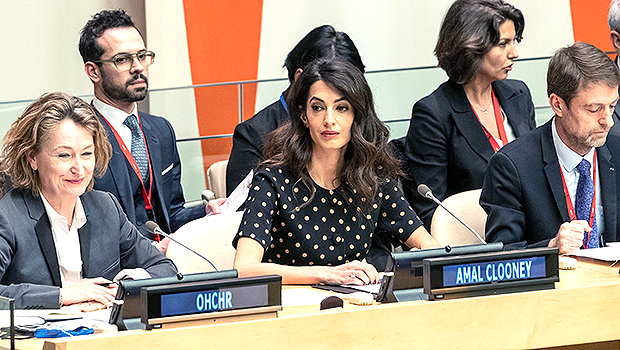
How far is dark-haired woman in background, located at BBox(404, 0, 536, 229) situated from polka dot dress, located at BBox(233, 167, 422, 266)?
2.41ft

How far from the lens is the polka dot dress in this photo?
2.58m

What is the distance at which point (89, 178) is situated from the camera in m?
2.39

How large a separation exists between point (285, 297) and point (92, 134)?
777 millimetres

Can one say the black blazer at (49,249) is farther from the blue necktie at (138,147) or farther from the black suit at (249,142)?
the black suit at (249,142)

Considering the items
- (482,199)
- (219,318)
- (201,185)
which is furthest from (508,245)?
(201,185)

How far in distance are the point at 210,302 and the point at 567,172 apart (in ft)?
4.82

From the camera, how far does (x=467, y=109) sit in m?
3.47

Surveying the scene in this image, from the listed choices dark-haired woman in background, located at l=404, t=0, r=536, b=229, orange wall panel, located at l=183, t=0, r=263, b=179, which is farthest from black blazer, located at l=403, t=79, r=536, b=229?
orange wall panel, located at l=183, t=0, r=263, b=179

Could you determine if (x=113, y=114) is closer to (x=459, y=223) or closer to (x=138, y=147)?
Result: (x=138, y=147)

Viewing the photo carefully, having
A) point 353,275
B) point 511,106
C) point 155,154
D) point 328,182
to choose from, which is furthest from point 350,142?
point 511,106

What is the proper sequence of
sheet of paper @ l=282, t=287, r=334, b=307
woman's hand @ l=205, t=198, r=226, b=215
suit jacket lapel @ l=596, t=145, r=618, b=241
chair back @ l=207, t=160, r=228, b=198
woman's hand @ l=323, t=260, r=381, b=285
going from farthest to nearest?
chair back @ l=207, t=160, r=228, b=198 → woman's hand @ l=205, t=198, r=226, b=215 → suit jacket lapel @ l=596, t=145, r=618, b=241 → woman's hand @ l=323, t=260, r=381, b=285 → sheet of paper @ l=282, t=287, r=334, b=307

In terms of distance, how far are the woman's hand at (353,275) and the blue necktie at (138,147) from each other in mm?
1326

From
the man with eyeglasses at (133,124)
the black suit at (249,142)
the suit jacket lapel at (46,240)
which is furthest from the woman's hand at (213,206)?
the suit jacket lapel at (46,240)

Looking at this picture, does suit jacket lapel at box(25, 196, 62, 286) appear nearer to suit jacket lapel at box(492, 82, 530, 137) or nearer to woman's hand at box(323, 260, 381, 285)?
woman's hand at box(323, 260, 381, 285)
